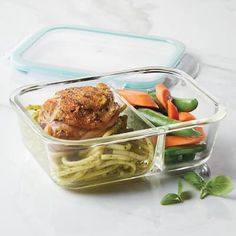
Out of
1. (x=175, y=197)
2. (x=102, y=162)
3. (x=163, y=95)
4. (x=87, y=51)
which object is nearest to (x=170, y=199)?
(x=175, y=197)

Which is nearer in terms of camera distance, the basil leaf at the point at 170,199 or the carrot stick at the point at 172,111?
the basil leaf at the point at 170,199

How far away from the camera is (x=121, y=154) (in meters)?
0.97

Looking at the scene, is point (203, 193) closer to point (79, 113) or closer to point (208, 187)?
point (208, 187)

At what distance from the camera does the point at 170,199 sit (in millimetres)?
968

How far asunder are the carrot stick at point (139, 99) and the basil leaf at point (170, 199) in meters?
0.18

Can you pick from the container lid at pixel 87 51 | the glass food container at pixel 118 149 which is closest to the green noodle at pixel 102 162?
the glass food container at pixel 118 149

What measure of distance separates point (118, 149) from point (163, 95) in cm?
19

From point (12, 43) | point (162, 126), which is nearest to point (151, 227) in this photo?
point (162, 126)

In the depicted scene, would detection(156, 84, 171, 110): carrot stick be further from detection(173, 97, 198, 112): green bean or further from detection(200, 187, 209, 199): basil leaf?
detection(200, 187, 209, 199): basil leaf

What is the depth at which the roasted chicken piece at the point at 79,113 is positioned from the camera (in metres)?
0.98

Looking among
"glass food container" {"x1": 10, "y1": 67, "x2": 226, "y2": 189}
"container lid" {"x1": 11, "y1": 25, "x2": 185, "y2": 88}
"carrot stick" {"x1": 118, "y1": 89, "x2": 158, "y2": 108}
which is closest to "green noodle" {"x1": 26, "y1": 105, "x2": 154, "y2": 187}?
"glass food container" {"x1": 10, "y1": 67, "x2": 226, "y2": 189}

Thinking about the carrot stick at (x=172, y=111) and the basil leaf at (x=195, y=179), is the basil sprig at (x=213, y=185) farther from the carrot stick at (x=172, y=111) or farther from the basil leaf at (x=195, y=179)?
the carrot stick at (x=172, y=111)

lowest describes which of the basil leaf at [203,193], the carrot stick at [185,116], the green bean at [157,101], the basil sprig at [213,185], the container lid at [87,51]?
the container lid at [87,51]

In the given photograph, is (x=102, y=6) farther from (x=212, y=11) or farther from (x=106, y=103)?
(x=106, y=103)
